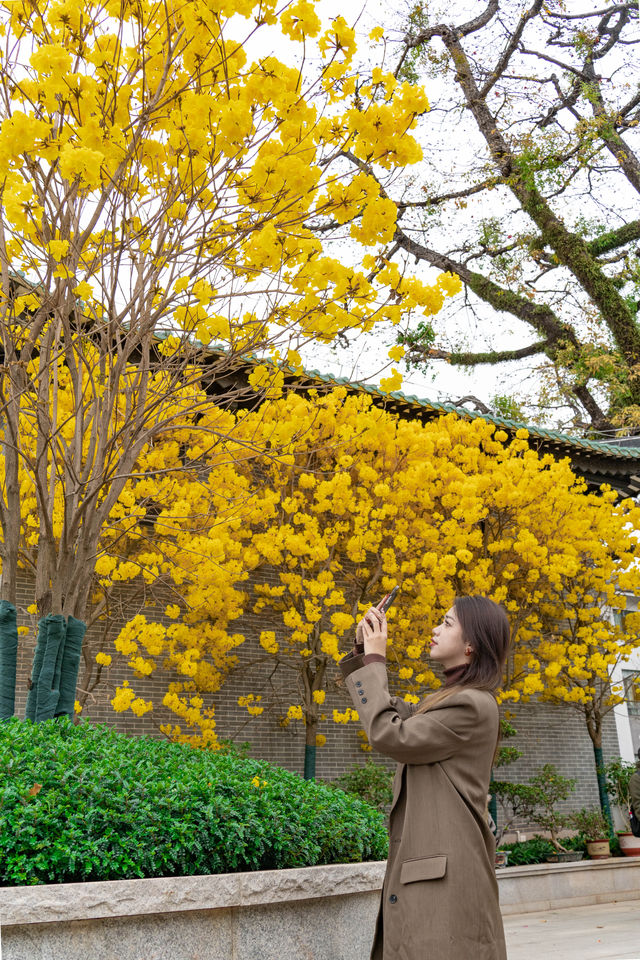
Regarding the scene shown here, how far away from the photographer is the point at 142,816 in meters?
3.38

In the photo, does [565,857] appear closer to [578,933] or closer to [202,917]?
[578,933]

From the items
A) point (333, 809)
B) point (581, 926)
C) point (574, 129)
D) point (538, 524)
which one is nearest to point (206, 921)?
point (333, 809)

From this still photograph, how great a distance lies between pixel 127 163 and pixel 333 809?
10.3 feet

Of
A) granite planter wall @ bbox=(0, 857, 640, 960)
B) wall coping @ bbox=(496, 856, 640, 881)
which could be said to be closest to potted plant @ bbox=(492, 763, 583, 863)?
wall coping @ bbox=(496, 856, 640, 881)

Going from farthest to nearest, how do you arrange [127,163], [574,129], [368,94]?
[574,129] → [368,94] → [127,163]

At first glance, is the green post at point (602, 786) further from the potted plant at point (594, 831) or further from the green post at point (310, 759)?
the green post at point (310, 759)

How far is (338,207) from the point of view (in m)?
4.26

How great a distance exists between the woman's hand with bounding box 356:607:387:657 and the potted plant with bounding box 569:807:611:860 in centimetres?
977

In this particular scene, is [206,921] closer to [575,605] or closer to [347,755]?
[347,755]

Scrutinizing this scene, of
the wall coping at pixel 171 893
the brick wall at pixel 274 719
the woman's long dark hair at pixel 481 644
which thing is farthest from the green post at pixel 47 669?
the brick wall at pixel 274 719

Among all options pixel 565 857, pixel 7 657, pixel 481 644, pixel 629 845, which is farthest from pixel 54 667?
pixel 629 845

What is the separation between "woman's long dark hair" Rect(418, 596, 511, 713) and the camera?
7.81ft

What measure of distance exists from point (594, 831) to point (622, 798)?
3.40 feet

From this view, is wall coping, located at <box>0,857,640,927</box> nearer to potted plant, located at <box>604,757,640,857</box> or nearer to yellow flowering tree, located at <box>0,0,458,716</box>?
yellow flowering tree, located at <box>0,0,458,716</box>
